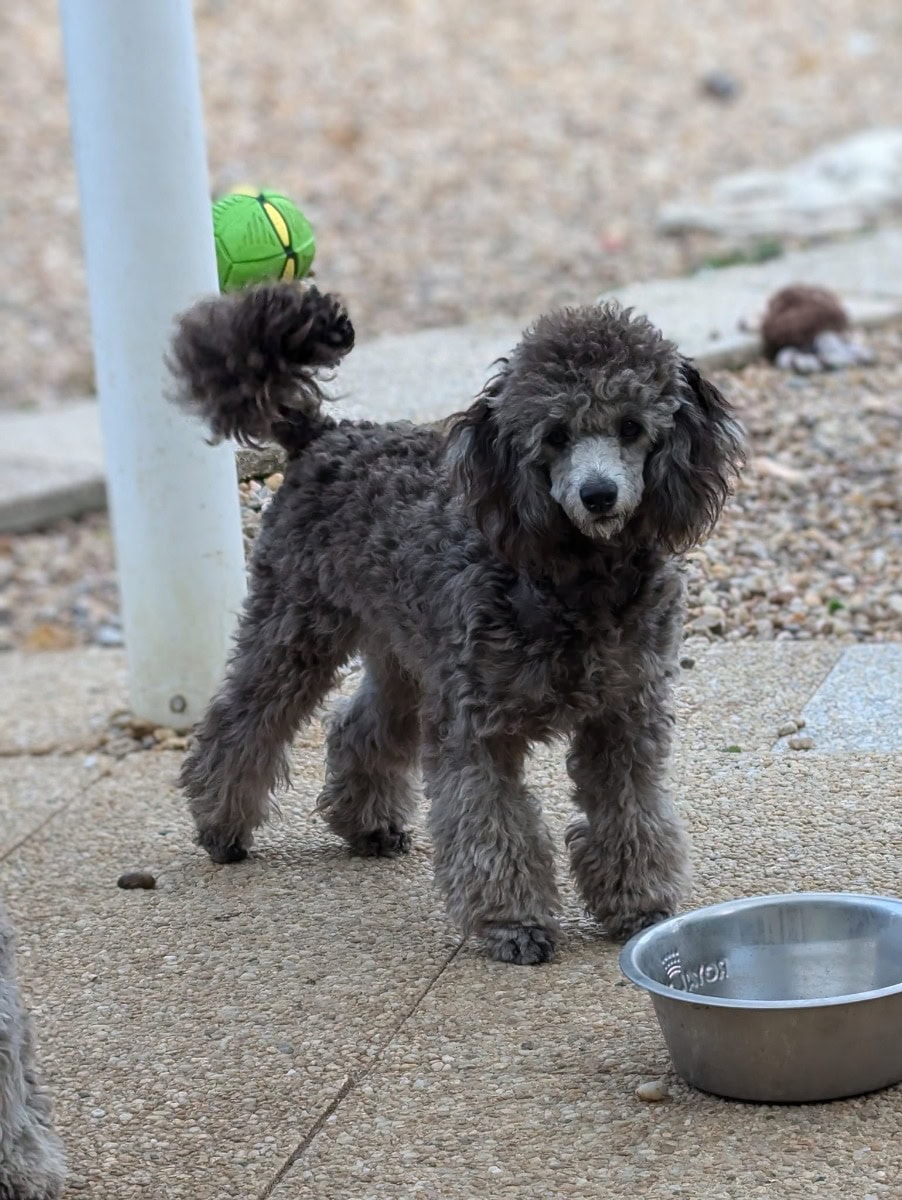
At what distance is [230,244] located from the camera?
5.96 m

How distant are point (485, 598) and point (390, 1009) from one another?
38.8 inches

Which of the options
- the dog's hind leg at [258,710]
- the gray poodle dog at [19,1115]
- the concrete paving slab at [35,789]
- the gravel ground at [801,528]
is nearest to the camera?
the gray poodle dog at [19,1115]

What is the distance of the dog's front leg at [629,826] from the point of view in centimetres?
444

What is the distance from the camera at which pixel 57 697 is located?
25.0 ft

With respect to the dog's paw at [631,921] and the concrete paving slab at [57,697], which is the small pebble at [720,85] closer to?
the concrete paving slab at [57,697]

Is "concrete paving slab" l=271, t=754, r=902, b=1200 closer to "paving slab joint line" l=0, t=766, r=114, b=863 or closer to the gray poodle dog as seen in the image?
the gray poodle dog

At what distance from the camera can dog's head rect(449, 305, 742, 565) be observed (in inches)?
156

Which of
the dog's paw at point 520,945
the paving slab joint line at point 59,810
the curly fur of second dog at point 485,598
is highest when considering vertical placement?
the curly fur of second dog at point 485,598

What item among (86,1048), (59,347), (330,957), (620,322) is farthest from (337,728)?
(59,347)

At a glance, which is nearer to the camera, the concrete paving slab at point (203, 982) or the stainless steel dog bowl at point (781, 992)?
the stainless steel dog bowl at point (781, 992)

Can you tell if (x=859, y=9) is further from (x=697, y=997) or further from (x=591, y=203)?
(x=697, y=997)

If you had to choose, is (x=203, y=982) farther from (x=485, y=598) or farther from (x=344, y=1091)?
(x=485, y=598)

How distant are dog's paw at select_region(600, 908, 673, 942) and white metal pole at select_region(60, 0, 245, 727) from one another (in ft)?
7.54

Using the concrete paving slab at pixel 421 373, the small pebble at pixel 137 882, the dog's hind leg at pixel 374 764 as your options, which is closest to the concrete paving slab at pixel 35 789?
the small pebble at pixel 137 882
